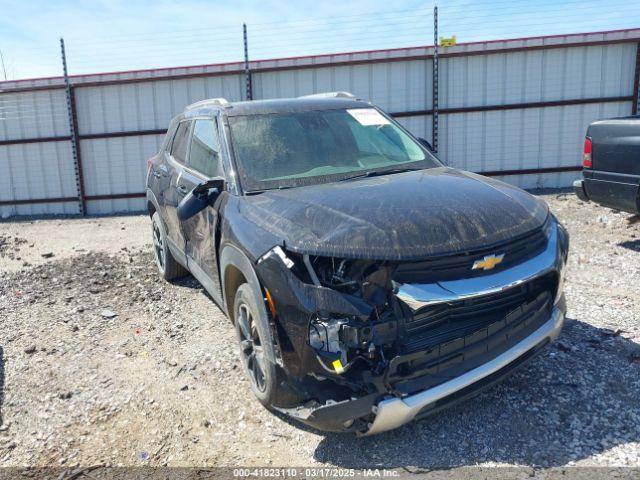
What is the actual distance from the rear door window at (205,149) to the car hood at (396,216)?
2.62 ft

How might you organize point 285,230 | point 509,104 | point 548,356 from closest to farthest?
1. point 285,230
2. point 548,356
3. point 509,104

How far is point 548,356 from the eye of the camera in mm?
3891

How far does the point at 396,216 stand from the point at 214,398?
178 cm

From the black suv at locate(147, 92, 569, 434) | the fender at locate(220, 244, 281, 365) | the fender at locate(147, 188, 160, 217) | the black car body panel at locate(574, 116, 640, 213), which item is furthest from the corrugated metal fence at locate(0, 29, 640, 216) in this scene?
the fender at locate(220, 244, 281, 365)

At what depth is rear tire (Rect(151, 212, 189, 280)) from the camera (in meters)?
5.98

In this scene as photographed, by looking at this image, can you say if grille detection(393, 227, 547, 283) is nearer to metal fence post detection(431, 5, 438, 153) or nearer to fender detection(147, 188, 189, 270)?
fender detection(147, 188, 189, 270)

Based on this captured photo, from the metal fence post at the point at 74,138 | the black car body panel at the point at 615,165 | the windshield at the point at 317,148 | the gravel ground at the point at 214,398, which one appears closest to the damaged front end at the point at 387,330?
the gravel ground at the point at 214,398

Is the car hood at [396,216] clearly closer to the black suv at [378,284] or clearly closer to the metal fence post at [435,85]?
the black suv at [378,284]

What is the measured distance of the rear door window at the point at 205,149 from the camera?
4270mm

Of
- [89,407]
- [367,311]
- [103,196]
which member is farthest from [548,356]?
[103,196]

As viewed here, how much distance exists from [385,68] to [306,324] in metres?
10.2

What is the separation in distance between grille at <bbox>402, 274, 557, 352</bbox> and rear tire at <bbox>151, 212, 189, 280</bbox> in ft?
12.3

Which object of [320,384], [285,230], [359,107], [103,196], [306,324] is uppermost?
[359,107]

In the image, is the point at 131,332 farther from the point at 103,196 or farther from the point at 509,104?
the point at 509,104
